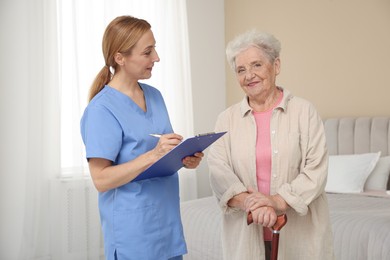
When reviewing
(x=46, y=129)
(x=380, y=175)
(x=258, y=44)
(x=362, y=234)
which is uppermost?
(x=258, y=44)

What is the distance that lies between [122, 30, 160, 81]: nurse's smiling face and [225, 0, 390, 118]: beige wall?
9.93 ft

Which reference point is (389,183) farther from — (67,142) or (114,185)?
(114,185)

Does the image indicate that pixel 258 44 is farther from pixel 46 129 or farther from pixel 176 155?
pixel 46 129

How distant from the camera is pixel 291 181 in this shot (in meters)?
1.89

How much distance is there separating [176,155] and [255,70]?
0.51m

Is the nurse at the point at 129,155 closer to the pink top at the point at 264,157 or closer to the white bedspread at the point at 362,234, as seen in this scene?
the pink top at the point at 264,157

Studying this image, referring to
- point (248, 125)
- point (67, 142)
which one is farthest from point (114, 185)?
point (67, 142)

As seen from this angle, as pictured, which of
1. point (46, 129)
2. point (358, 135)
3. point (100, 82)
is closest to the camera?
point (100, 82)

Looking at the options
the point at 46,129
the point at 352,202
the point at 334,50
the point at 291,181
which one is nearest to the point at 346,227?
the point at 352,202

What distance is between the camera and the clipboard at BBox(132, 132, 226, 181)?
1615mm

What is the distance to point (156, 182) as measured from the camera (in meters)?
1.80

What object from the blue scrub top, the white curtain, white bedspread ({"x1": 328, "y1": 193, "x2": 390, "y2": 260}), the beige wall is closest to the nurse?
the blue scrub top

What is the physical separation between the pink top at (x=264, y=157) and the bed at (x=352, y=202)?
3.24 feet

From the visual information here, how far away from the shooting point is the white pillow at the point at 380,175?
13.2ft
